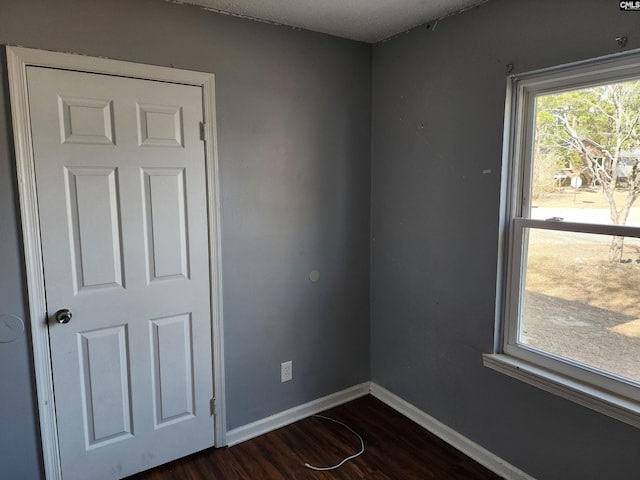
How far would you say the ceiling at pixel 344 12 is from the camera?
2059 millimetres

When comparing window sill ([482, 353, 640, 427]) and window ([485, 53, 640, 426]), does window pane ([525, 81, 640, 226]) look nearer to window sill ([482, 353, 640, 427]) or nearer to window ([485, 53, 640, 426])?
window ([485, 53, 640, 426])

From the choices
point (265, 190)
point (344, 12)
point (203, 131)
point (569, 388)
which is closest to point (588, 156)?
point (569, 388)

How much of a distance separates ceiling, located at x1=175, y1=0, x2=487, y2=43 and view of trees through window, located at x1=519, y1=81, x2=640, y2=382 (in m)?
0.73

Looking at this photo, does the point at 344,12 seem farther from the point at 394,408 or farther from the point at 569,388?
the point at 394,408

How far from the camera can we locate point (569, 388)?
1839mm

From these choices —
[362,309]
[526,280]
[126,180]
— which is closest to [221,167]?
[126,180]

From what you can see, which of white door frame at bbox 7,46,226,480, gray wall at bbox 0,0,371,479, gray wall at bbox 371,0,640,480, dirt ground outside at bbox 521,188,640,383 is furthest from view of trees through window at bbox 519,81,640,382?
white door frame at bbox 7,46,226,480

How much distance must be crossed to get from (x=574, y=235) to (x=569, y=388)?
2.18 feet

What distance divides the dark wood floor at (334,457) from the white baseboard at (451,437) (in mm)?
34

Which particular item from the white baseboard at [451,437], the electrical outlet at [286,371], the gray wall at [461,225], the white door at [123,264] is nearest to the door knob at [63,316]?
the white door at [123,264]

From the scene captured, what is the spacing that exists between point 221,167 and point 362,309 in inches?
53.4

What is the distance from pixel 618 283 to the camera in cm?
175

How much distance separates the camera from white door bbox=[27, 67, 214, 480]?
6.11 ft

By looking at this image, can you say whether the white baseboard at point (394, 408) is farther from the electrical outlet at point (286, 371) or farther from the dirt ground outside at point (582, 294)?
the dirt ground outside at point (582, 294)
